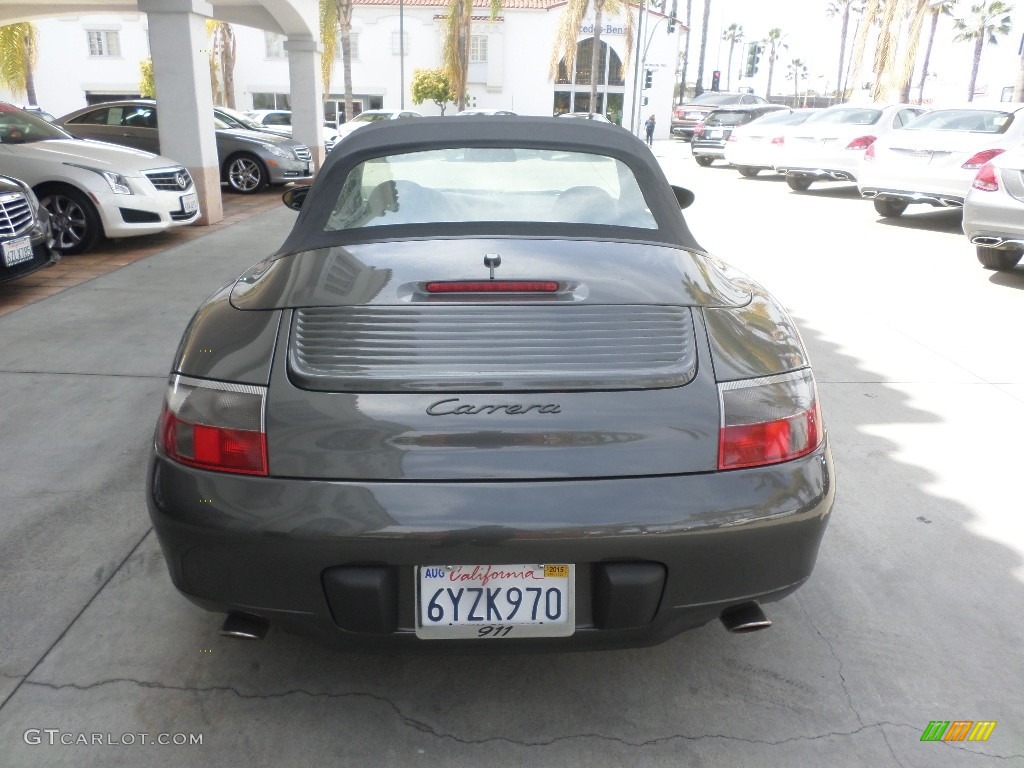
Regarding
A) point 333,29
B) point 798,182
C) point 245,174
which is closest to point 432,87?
point 333,29

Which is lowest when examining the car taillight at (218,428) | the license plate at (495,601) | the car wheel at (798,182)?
the car wheel at (798,182)

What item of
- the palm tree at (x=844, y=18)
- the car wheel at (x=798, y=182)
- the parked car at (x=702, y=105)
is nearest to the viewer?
the car wheel at (x=798, y=182)

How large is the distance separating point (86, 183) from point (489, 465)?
Answer: 26.7ft

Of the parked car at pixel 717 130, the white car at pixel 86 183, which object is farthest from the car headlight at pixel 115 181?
the parked car at pixel 717 130

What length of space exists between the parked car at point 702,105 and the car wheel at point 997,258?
708 inches

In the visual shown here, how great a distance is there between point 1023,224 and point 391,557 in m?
7.14

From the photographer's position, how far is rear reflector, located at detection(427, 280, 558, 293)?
225 cm

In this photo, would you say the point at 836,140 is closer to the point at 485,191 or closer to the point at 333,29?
the point at 485,191

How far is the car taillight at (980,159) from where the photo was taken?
33.5 feet

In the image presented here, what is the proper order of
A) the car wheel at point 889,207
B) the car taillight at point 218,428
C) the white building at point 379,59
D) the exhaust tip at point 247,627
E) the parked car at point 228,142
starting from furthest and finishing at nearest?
the white building at point 379,59 < the parked car at point 228,142 < the car wheel at point 889,207 < the exhaust tip at point 247,627 < the car taillight at point 218,428

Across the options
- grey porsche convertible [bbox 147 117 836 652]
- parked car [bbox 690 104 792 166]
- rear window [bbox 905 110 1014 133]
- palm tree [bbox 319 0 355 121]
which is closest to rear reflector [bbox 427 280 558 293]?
grey porsche convertible [bbox 147 117 836 652]

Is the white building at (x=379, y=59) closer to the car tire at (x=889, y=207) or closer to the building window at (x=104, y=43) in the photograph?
the building window at (x=104, y=43)

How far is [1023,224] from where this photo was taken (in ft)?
23.8

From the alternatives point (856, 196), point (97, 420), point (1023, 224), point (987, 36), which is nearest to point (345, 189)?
point (97, 420)
